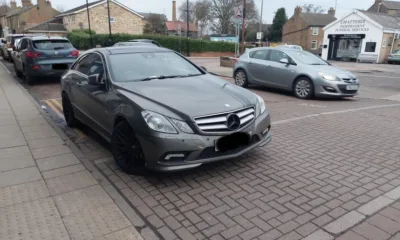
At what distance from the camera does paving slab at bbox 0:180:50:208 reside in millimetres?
3395

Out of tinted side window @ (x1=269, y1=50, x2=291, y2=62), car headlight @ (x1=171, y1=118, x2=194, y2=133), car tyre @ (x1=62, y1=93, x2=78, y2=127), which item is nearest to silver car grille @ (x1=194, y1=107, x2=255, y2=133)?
car headlight @ (x1=171, y1=118, x2=194, y2=133)

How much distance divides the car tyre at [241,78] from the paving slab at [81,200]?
830 cm

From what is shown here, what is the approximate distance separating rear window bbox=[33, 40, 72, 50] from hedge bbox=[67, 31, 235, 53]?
25.1m

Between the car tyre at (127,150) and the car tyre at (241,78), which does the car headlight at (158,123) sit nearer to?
the car tyre at (127,150)

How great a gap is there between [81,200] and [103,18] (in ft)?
151

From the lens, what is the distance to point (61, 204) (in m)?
3.30

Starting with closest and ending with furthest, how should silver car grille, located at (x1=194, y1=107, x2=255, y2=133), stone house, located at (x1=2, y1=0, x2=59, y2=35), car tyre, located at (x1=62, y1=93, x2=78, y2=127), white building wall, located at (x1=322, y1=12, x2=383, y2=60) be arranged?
silver car grille, located at (x1=194, y1=107, x2=255, y2=133)
car tyre, located at (x1=62, y1=93, x2=78, y2=127)
white building wall, located at (x1=322, y1=12, x2=383, y2=60)
stone house, located at (x1=2, y1=0, x2=59, y2=35)

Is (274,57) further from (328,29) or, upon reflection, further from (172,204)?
(328,29)

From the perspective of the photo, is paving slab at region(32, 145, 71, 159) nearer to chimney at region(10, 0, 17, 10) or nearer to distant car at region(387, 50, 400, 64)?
distant car at region(387, 50, 400, 64)

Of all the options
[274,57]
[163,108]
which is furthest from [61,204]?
[274,57]

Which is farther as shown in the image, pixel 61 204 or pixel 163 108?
pixel 163 108

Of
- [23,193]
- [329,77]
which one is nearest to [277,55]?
[329,77]

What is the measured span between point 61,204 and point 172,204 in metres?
1.16

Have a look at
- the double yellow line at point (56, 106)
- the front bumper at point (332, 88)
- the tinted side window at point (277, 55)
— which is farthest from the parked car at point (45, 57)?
the front bumper at point (332, 88)
